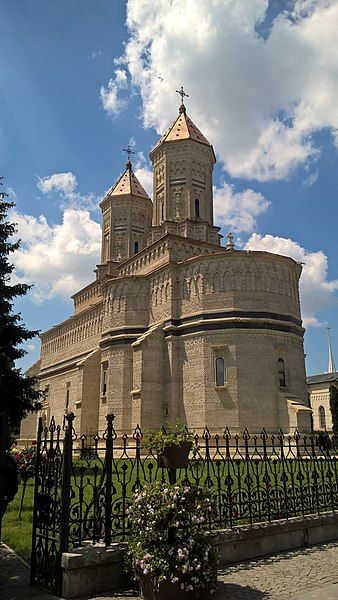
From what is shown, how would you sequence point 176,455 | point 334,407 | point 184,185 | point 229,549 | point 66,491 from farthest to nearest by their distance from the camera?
point 334,407
point 184,185
point 229,549
point 176,455
point 66,491

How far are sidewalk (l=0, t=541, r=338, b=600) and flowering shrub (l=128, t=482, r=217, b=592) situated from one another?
0.45m

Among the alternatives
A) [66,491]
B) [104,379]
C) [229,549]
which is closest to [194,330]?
[104,379]

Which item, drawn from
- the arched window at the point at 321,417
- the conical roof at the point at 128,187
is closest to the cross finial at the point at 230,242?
the conical roof at the point at 128,187

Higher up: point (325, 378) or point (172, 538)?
point (325, 378)

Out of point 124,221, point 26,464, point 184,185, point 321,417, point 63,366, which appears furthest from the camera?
point 321,417

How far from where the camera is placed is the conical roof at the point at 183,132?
34.8 m

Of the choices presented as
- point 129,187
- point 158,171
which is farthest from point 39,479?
point 129,187

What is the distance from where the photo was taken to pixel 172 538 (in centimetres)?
538

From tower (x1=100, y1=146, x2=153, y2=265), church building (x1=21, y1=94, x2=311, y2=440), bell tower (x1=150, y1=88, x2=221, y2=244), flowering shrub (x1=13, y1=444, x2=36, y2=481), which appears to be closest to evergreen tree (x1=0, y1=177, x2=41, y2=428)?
flowering shrub (x1=13, y1=444, x2=36, y2=481)

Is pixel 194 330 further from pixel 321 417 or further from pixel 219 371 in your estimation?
pixel 321 417

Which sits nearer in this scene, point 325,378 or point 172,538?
point 172,538

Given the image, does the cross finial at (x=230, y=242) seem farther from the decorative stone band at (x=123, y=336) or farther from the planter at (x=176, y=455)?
the planter at (x=176, y=455)

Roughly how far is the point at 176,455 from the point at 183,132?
32472 millimetres

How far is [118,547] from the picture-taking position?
5727 mm
